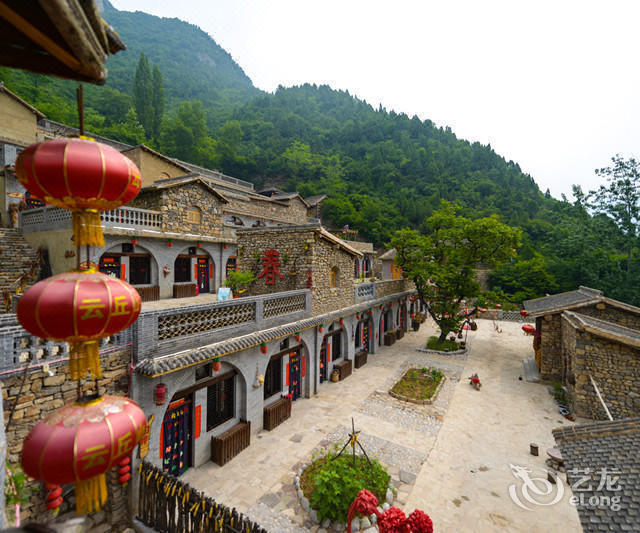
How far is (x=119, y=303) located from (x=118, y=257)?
14.0 m

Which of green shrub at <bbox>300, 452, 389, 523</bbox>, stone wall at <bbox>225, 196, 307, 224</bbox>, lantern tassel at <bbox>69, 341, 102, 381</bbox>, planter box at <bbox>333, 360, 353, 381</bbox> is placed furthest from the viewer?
stone wall at <bbox>225, 196, 307, 224</bbox>

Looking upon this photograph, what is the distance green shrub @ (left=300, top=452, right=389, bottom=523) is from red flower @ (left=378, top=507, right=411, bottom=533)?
8.14 feet

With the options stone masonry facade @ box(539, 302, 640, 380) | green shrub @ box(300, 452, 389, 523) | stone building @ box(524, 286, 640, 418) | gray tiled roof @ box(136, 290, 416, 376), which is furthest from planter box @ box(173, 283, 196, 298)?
stone masonry facade @ box(539, 302, 640, 380)

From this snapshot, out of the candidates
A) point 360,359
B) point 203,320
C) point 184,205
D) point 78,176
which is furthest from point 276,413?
point 184,205

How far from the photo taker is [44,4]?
1545 mm

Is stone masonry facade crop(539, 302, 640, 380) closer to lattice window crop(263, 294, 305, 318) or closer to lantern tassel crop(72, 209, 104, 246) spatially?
lattice window crop(263, 294, 305, 318)

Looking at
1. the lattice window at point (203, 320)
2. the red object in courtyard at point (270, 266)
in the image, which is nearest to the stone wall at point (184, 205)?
the red object in courtyard at point (270, 266)

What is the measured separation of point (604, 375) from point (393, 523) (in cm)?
1252

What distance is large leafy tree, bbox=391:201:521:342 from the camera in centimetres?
1800

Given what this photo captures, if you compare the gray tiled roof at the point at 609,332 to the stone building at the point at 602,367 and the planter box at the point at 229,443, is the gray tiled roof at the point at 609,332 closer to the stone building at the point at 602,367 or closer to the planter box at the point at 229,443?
the stone building at the point at 602,367

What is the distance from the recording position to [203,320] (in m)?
8.05

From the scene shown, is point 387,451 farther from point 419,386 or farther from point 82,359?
point 82,359

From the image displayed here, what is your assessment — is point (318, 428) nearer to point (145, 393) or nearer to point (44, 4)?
point (145, 393)

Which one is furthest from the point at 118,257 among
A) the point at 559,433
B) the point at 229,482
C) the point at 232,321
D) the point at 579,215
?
the point at 579,215
